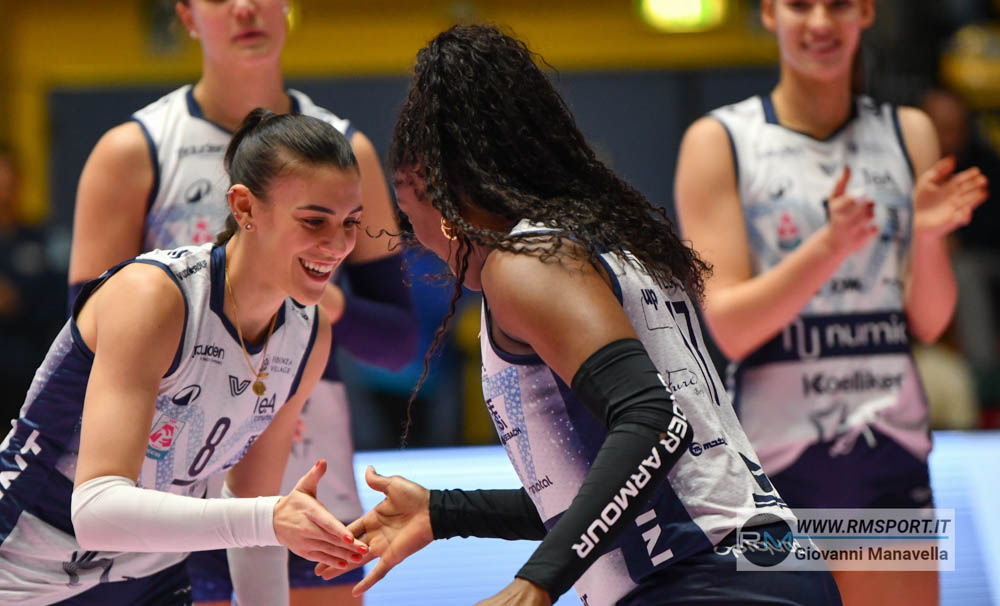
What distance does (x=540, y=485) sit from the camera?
6.94 ft

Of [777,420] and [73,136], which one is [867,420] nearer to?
[777,420]

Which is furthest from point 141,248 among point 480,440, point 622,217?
point 480,440

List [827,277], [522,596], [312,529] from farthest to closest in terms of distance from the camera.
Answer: [827,277] → [312,529] → [522,596]

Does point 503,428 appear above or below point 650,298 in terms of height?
below

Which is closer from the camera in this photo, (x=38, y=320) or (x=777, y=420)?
(x=777, y=420)

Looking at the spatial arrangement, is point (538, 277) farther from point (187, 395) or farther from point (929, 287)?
point (929, 287)

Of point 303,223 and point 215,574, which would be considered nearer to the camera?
point 303,223

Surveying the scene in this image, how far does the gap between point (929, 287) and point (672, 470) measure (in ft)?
5.44

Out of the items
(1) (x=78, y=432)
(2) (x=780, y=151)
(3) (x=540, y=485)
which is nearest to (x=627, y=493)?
(3) (x=540, y=485)

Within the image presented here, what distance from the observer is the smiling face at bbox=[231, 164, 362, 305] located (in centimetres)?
252

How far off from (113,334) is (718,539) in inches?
46.1

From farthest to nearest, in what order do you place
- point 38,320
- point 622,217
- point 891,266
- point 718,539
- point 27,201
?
point 27,201, point 38,320, point 891,266, point 622,217, point 718,539

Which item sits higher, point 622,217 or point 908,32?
point 908,32

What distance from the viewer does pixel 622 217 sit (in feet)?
7.04
